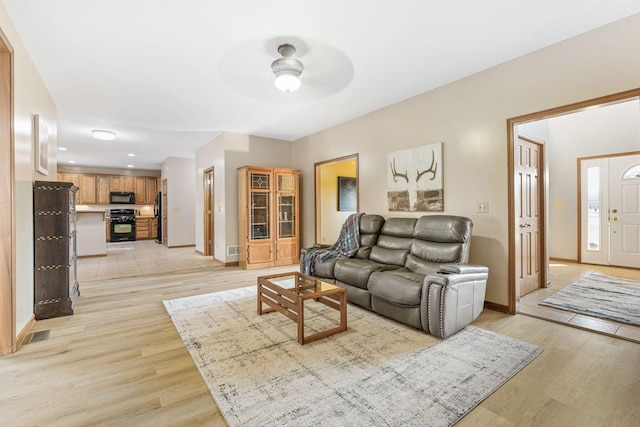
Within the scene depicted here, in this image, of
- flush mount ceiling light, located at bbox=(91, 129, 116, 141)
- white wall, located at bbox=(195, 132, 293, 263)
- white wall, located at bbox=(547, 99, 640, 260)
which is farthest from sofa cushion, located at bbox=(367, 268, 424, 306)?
flush mount ceiling light, located at bbox=(91, 129, 116, 141)

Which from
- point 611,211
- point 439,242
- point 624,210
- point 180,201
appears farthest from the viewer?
point 180,201

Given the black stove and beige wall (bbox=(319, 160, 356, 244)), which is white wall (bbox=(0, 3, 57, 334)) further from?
the black stove

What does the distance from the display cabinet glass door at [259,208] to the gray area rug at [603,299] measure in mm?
4374

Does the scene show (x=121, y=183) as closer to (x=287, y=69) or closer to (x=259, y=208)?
(x=259, y=208)

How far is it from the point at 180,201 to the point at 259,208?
4.05 metres

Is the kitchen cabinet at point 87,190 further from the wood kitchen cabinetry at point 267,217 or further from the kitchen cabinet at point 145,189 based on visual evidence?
the wood kitchen cabinetry at point 267,217

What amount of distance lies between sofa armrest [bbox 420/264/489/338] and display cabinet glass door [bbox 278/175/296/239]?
148 inches

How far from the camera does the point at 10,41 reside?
2.33 meters

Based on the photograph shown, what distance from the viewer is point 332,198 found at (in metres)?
6.45

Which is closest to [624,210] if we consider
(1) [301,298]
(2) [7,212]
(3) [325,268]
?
(3) [325,268]

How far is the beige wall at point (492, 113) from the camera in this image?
246 centimetres

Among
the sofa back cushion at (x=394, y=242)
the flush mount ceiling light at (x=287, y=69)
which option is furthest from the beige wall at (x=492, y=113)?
the flush mount ceiling light at (x=287, y=69)

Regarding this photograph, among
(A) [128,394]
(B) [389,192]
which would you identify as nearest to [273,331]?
(A) [128,394]

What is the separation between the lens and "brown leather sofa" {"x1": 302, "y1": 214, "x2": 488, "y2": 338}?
249 cm
